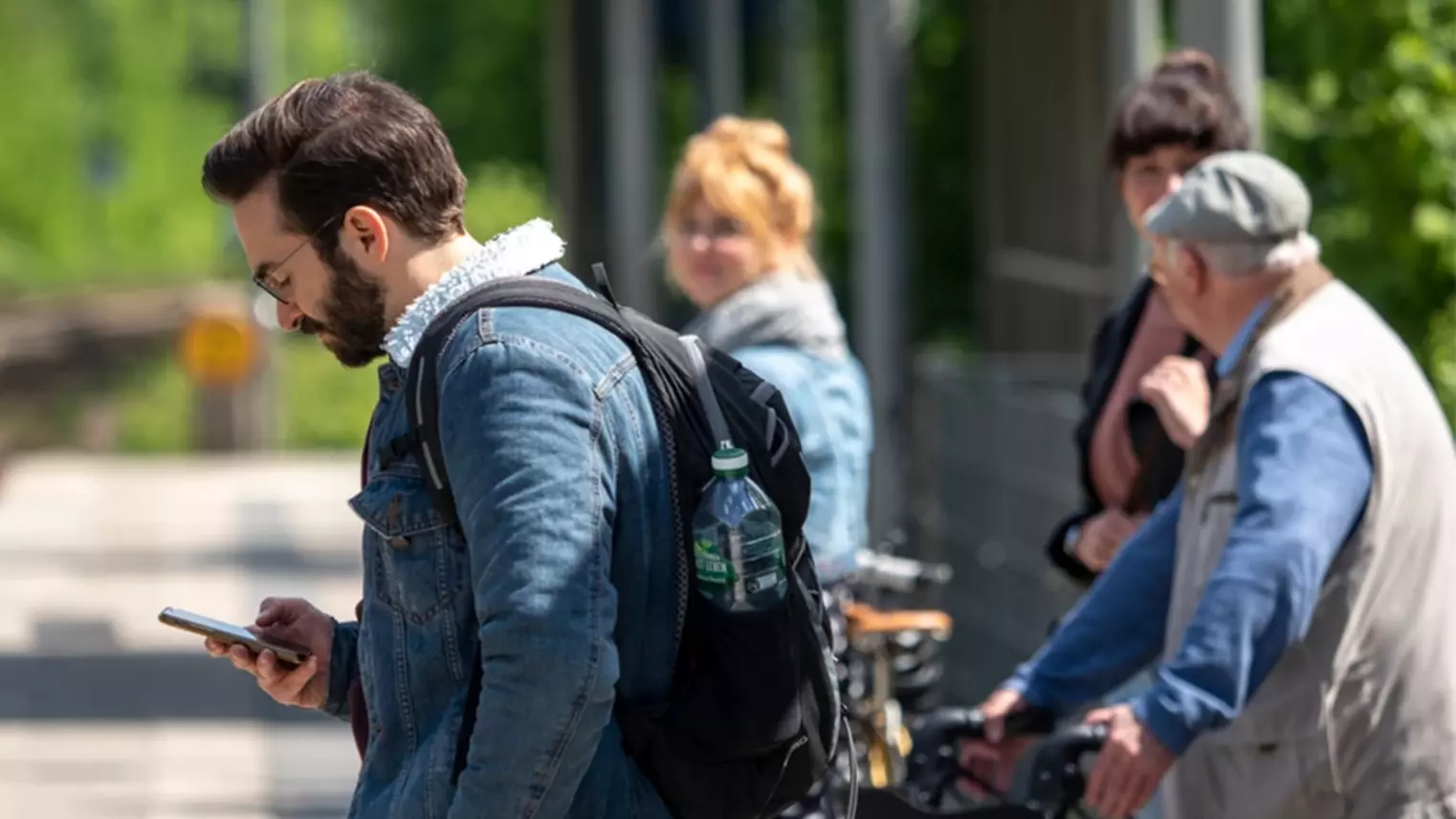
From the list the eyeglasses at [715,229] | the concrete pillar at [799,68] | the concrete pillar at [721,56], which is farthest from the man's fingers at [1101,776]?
the concrete pillar at [721,56]

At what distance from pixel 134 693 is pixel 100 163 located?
65.8 ft

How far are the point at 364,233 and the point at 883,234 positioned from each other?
271 inches

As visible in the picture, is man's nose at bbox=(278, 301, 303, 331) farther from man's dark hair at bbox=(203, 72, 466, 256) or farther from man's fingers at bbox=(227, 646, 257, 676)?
man's fingers at bbox=(227, 646, 257, 676)

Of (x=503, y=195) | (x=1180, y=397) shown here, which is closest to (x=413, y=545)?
(x=1180, y=397)

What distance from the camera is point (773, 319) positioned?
5020mm

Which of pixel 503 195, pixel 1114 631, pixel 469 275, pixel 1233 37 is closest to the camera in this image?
pixel 469 275

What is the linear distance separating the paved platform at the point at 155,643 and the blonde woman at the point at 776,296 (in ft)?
9.65

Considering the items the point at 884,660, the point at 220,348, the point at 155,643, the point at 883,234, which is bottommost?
the point at 220,348

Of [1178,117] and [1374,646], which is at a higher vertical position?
[1178,117]

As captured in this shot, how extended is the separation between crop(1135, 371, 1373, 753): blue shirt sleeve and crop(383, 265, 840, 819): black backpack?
591 millimetres

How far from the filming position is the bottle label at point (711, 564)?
2611 millimetres

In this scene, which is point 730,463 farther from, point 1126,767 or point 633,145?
point 633,145

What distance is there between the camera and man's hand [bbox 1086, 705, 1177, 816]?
3166 millimetres

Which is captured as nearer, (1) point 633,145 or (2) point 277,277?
(2) point 277,277
